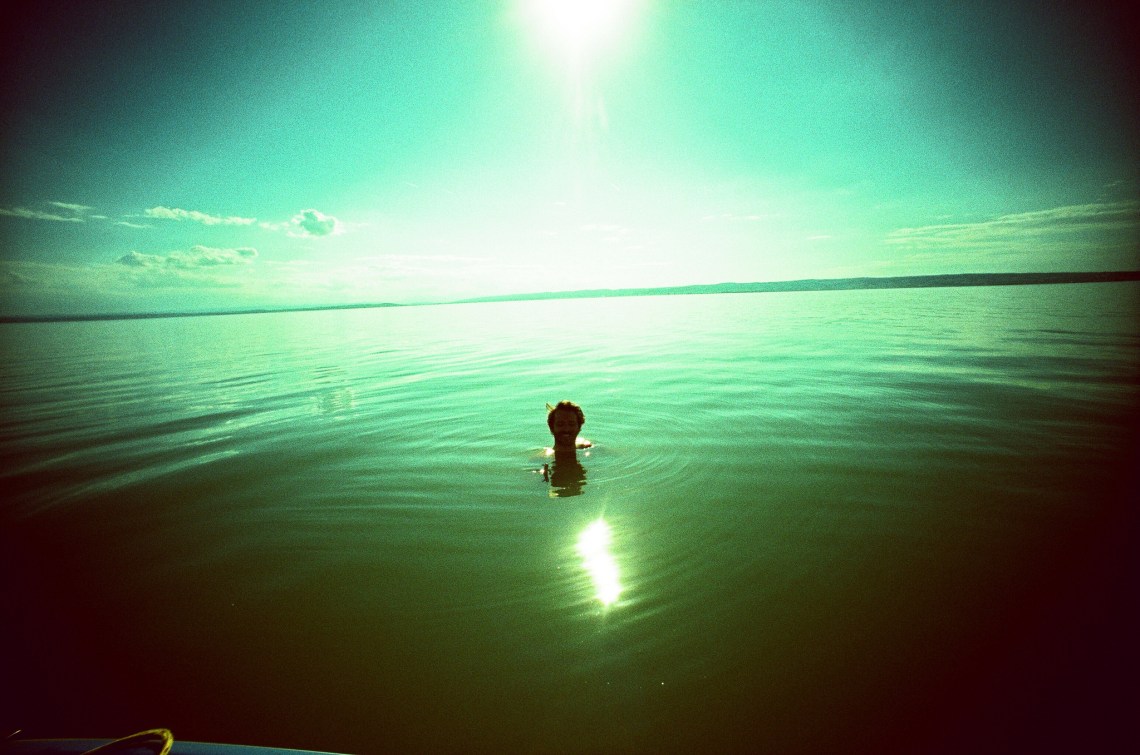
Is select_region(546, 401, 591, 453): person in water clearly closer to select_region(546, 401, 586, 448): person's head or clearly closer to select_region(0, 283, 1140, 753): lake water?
select_region(546, 401, 586, 448): person's head

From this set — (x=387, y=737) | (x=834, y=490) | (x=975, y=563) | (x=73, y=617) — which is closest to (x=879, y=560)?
(x=975, y=563)

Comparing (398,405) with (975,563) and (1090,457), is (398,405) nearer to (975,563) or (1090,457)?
(975,563)

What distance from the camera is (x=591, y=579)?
4906 millimetres

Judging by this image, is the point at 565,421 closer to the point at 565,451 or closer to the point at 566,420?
the point at 566,420

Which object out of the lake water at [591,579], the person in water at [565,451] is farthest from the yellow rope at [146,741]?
the person in water at [565,451]

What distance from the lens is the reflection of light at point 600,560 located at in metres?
4.69

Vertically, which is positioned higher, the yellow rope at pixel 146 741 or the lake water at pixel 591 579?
the yellow rope at pixel 146 741

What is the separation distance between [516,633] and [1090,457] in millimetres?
10131

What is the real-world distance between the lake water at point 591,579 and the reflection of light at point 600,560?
4 centimetres

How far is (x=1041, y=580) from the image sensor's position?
460cm

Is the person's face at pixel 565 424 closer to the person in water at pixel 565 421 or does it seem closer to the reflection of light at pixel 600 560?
the person in water at pixel 565 421

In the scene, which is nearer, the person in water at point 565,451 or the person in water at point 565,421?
the person in water at point 565,451

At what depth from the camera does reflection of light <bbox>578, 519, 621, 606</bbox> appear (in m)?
4.69

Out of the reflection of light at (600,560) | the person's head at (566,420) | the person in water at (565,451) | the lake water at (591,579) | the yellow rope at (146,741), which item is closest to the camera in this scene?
the yellow rope at (146,741)
